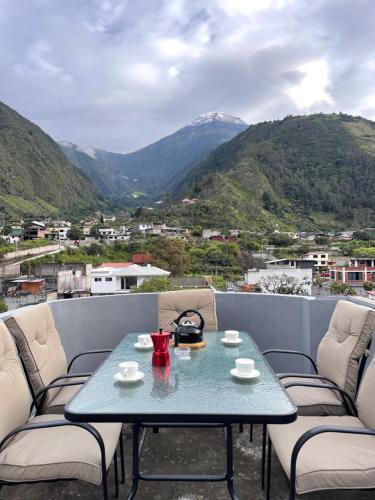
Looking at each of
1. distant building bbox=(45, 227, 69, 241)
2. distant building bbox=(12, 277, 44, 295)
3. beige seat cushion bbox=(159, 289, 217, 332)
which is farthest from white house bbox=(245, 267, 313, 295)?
distant building bbox=(45, 227, 69, 241)

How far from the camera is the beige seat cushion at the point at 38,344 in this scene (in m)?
1.74

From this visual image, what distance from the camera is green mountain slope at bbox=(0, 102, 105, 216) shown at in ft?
223

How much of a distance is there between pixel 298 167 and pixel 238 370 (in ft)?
219

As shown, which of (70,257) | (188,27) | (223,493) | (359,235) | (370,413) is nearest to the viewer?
(370,413)

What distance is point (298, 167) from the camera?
63156 mm

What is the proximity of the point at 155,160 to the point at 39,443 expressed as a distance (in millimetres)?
195499

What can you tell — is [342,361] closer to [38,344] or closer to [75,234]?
[38,344]

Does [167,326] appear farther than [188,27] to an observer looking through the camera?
No

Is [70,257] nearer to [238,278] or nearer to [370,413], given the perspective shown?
[238,278]

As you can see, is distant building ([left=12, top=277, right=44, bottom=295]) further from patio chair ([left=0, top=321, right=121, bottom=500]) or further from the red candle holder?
the red candle holder

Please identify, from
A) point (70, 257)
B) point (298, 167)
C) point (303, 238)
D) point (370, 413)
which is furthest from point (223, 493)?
point (298, 167)

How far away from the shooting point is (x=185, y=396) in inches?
51.5

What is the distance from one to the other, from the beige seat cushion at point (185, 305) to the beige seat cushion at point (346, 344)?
847mm

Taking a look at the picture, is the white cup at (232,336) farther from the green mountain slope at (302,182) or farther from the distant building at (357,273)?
the green mountain slope at (302,182)
